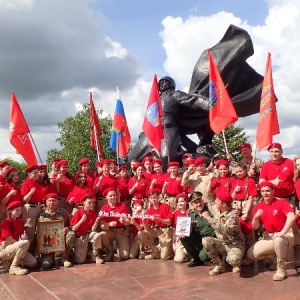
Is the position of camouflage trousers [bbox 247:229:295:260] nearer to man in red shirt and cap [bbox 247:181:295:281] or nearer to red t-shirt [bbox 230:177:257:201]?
man in red shirt and cap [bbox 247:181:295:281]

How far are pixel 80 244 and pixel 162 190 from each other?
1.88 metres

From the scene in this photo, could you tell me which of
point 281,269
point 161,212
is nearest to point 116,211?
point 161,212

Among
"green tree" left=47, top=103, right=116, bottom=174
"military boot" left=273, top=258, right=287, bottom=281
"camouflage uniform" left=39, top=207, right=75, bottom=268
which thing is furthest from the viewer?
"green tree" left=47, top=103, right=116, bottom=174

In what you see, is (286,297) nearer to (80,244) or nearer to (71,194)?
(80,244)

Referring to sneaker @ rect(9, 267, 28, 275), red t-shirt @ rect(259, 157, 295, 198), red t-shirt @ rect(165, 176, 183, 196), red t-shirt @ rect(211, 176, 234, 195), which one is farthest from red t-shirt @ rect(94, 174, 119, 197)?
red t-shirt @ rect(259, 157, 295, 198)

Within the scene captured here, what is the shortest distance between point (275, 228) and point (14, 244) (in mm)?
3727

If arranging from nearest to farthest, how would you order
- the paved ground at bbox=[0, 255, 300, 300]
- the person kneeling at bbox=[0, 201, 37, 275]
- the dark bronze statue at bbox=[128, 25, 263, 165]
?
the paved ground at bbox=[0, 255, 300, 300]
the person kneeling at bbox=[0, 201, 37, 275]
the dark bronze statue at bbox=[128, 25, 263, 165]

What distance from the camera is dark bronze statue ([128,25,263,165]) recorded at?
12.2 metres

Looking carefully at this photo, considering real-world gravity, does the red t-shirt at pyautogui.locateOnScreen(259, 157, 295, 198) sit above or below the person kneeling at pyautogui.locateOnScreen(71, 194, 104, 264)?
above

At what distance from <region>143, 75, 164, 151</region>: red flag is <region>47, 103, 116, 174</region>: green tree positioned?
27.4 metres

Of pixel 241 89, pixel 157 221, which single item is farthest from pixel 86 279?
pixel 241 89

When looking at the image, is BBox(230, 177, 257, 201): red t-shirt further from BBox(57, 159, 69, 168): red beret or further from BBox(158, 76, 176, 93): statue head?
BBox(158, 76, 176, 93): statue head

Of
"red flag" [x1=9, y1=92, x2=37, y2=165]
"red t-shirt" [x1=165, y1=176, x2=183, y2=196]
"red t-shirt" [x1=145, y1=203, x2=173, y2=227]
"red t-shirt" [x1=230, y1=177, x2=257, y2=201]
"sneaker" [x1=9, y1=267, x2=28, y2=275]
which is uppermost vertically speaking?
"red flag" [x1=9, y1=92, x2=37, y2=165]

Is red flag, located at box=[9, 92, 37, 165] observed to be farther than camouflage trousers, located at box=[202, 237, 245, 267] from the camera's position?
Yes
